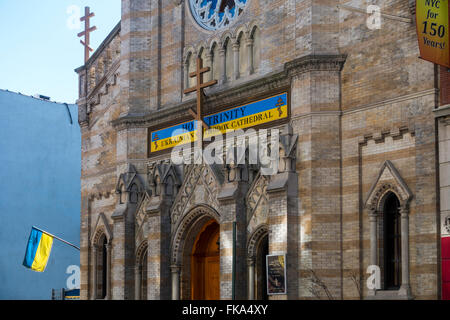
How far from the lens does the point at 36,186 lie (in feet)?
168

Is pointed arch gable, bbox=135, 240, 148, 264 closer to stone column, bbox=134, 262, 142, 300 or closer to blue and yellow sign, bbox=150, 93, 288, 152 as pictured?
stone column, bbox=134, 262, 142, 300

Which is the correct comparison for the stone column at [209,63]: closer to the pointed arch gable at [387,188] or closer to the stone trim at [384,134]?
the stone trim at [384,134]

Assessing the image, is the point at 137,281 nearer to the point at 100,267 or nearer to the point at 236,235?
the point at 100,267

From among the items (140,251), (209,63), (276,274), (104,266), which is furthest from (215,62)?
(104,266)

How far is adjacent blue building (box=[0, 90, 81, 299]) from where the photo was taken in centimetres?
4966

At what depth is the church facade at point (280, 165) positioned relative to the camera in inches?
921

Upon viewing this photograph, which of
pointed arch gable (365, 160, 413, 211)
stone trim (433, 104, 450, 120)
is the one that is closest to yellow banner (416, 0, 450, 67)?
stone trim (433, 104, 450, 120)

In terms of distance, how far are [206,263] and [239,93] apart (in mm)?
6404

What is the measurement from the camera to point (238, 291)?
26.9 m

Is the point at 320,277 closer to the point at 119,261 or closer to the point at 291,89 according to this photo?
the point at 291,89

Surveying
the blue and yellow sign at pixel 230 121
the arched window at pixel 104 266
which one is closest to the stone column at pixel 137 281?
the arched window at pixel 104 266

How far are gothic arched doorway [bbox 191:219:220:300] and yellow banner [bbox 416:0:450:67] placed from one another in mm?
11185
